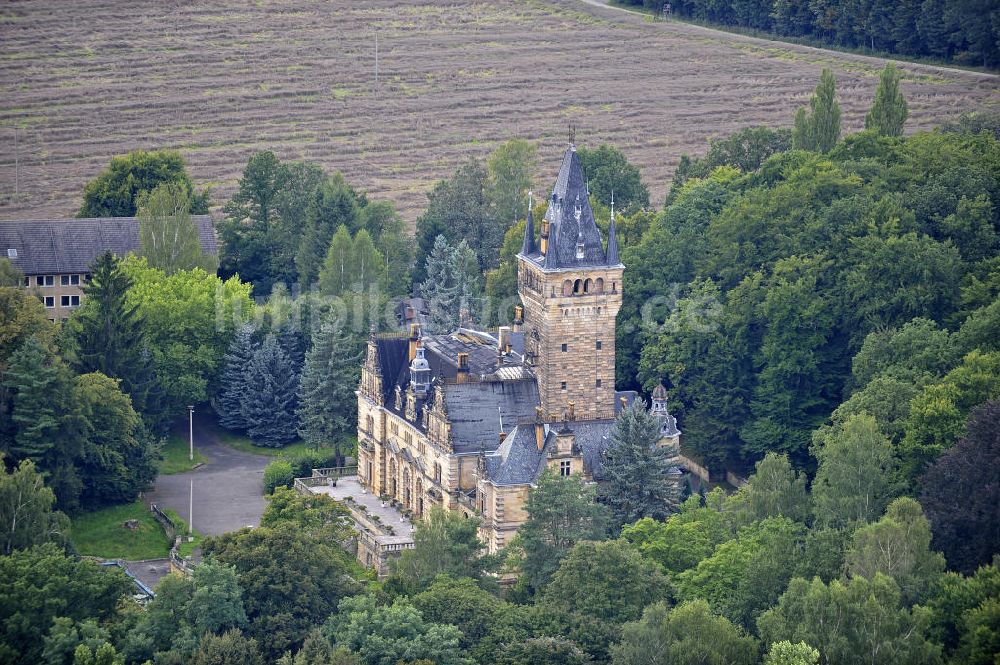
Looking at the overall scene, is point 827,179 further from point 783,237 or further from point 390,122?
point 390,122

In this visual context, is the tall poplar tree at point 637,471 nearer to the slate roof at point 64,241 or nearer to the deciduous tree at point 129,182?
the slate roof at point 64,241

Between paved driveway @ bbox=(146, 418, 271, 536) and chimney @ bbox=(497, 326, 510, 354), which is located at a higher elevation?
chimney @ bbox=(497, 326, 510, 354)

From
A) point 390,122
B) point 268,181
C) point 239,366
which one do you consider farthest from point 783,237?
point 390,122

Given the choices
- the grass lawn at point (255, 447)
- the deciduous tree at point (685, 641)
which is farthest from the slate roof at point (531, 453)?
the grass lawn at point (255, 447)

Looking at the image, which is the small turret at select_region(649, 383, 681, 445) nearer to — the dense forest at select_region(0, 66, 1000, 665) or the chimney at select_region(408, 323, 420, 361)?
the dense forest at select_region(0, 66, 1000, 665)

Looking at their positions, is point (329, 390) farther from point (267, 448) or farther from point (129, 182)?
point (129, 182)

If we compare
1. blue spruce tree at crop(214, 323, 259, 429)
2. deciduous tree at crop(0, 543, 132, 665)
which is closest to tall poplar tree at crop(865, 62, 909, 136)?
blue spruce tree at crop(214, 323, 259, 429)

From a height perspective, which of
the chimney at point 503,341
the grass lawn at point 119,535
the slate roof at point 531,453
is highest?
the chimney at point 503,341
